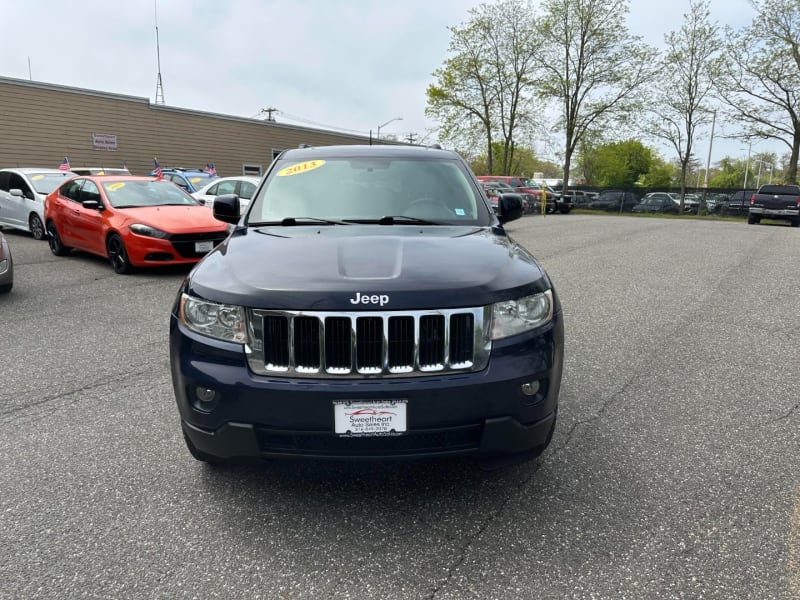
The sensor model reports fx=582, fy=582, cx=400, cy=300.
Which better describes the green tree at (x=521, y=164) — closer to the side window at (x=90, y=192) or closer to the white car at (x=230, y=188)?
the white car at (x=230, y=188)

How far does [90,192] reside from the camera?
9.66 m

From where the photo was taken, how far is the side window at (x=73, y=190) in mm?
9961

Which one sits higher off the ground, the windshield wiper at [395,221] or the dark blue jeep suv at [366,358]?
the windshield wiper at [395,221]

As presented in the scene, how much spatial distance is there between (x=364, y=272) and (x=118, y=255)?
7699 mm

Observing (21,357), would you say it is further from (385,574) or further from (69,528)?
(385,574)

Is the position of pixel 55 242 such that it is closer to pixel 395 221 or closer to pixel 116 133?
pixel 395 221

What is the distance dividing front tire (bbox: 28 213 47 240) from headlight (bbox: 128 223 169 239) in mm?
5317

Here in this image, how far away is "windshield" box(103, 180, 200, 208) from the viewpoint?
9.40 metres

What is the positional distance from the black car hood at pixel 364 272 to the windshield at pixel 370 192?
46 cm

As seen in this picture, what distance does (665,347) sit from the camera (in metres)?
5.27

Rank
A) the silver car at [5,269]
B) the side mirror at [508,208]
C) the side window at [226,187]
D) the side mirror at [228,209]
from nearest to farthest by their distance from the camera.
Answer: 1. the side mirror at [228,209]
2. the side mirror at [508,208]
3. the silver car at [5,269]
4. the side window at [226,187]

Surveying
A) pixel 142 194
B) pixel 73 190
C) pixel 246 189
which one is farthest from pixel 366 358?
pixel 246 189

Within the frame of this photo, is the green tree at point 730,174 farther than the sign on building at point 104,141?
Yes

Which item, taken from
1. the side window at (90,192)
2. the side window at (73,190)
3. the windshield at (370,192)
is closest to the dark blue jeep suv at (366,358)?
the windshield at (370,192)
